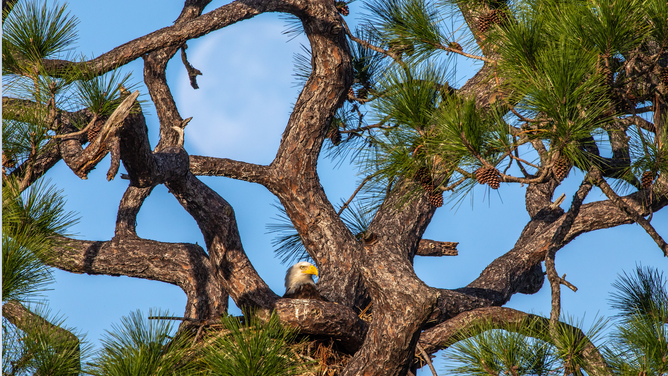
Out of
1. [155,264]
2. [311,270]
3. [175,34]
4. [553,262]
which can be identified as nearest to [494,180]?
[553,262]

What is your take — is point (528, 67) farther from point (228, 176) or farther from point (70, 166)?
point (228, 176)

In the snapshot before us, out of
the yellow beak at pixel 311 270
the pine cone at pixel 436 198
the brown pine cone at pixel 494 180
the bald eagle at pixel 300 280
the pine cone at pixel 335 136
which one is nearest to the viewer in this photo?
the brown pine cone at pixel 494 180

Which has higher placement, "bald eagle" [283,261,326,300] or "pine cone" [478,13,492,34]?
"pine cone" [478,13,492,34]

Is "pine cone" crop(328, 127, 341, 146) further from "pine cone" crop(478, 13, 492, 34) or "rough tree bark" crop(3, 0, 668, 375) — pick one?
"pine cone" crop(478, 13, 492, 34)

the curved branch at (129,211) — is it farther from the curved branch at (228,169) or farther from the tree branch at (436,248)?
the tree branch at (436,248)

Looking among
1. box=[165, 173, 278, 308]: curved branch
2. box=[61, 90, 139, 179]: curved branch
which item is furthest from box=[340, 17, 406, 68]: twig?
box=[61, 90, 139, 179]: curved branch

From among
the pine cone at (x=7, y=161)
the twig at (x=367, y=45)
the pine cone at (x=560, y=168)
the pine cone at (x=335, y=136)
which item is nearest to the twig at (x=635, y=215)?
the pine cone at (x=560, y=168)

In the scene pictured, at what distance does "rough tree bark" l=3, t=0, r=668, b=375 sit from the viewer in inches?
96.7

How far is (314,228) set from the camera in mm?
3646

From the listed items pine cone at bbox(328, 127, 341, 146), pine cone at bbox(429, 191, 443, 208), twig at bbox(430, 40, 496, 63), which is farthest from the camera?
pine cone at bbox(328, 127, 341, 146)

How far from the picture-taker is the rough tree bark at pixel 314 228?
2.46 metres

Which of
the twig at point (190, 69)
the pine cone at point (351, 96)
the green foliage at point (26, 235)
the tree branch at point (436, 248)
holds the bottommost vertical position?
→ the green foliage at point (26, 235)

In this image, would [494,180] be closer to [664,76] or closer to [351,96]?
[664,76]

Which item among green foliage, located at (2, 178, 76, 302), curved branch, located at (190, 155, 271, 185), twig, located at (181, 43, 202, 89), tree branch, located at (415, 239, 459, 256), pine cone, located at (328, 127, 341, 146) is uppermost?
twig, located at (181, 43, 202, 89)
